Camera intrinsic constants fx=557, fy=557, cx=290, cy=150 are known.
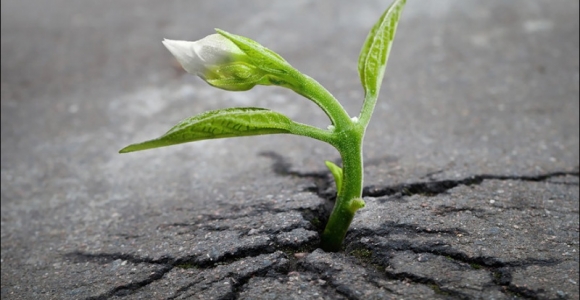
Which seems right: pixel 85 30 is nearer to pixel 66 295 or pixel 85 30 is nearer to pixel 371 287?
pixel 66 295

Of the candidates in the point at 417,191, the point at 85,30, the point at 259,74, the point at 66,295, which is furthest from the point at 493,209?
A: the point at 85,30

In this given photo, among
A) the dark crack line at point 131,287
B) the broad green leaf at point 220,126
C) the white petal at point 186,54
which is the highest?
the white petal at point 186,54

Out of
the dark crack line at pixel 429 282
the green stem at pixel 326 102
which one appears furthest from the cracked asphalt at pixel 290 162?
the green stem at pixel 326 102

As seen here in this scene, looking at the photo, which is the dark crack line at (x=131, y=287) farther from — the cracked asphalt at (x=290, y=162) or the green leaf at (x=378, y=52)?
the green leaf at (x=378, y=52)

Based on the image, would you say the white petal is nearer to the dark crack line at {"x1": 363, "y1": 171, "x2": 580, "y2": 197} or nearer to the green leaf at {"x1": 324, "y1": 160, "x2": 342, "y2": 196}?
the green leaf at {"x1": 324, "y1": 160, "x2": 342, "y2": 196}

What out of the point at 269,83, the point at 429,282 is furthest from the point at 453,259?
the point at 269,83

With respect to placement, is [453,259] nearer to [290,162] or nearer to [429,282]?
[429,282]
